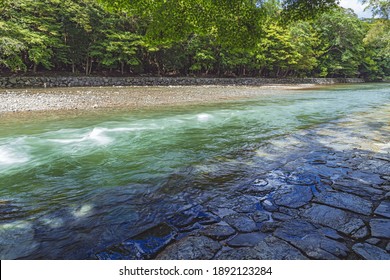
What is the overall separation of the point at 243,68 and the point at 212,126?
3505 centimetres

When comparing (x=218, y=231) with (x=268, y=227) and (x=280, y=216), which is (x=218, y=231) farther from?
(x=280, y=216)

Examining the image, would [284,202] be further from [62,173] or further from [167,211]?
[62,173]

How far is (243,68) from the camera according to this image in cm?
4172

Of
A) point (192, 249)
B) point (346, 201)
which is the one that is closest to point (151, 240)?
point (192, 249)

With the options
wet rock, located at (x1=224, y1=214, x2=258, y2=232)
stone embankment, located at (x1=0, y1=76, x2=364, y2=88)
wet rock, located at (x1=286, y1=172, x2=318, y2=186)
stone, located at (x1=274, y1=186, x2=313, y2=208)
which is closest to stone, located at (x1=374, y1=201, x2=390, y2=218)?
stone, located at (x1=274, y1=186, x2=313, y2=208)

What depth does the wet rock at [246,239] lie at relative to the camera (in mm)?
2361

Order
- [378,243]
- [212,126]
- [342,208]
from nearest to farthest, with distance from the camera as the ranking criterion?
[378,243], [342,208], [212,126]

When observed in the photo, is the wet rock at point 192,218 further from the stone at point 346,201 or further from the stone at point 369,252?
the stone at point 346,201

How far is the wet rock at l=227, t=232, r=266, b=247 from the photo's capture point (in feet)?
7.75

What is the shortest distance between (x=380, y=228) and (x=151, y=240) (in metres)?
2.29

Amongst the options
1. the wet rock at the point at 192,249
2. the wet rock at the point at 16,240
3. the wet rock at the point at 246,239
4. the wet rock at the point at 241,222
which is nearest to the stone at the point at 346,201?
the wet rock at the point at 241,222

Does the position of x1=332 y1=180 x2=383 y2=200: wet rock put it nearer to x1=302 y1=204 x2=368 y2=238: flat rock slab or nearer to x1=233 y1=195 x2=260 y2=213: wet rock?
x1=302 y1=204 x2=368 y2=238: flat rock slab

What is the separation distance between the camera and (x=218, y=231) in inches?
102

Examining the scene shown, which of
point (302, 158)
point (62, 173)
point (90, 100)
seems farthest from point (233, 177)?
point (90, 100)
